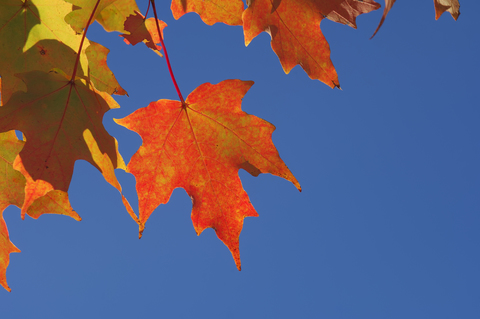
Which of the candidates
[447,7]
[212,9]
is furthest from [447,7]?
[212,9]

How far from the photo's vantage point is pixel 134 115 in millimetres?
977

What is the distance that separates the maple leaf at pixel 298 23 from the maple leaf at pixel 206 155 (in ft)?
0.41

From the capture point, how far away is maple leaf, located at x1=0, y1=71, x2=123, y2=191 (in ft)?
2.86

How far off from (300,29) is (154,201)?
1.85 feet

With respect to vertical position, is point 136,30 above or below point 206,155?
above

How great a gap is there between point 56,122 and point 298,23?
64cm

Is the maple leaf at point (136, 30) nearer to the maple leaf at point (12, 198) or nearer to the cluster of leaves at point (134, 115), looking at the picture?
the cluster of leaves at point (134, 115)

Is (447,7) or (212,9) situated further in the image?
(212,9)

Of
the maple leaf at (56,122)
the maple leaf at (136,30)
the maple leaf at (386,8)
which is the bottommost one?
the maple leaf at (56,122)

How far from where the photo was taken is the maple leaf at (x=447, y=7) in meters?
0.74

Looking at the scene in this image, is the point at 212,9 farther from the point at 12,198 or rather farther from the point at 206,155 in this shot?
the point at 12,198

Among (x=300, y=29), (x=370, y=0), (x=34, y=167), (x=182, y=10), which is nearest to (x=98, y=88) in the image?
(x=34, y=167)

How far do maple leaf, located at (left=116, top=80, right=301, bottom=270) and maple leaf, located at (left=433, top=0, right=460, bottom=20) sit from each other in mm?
417

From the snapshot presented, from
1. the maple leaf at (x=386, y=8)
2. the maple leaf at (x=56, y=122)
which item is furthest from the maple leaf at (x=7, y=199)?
the maple leaf at (x=386, y=8)
